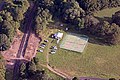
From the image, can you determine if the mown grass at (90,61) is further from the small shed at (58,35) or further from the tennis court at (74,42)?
the small shed at (58,35)

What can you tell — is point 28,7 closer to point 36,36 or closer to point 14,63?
point 36,36

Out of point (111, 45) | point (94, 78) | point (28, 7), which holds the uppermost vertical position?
point (28, 7)

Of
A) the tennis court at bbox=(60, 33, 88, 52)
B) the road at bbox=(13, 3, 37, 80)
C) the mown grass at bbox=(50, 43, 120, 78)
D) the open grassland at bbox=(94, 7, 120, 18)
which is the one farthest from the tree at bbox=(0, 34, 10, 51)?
the open grassland at bbox=(94, 7, 120, 18)

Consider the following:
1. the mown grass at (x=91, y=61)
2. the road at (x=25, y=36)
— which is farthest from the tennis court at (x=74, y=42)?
the road at (x=25, y=36)

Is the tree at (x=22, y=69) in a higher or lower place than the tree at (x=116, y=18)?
lower

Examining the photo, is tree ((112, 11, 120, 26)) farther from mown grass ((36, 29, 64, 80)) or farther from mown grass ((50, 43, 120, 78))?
mown grass ((36, 29, 64, 80))

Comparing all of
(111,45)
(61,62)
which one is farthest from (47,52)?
(111,45)

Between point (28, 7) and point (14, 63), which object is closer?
point (14, 63)

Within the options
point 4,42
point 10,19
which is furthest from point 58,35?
point 4,42

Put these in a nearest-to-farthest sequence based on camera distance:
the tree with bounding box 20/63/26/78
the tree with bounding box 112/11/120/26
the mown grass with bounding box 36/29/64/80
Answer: the tree with bounding box 20/63/26/78 < the mown grass with bounding box 36/29/64/80 < the tree with bounding box 112/11/120/26
